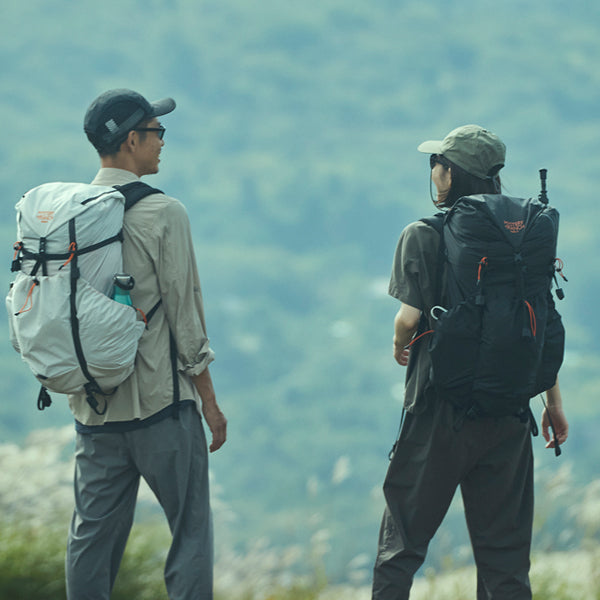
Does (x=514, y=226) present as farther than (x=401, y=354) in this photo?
No

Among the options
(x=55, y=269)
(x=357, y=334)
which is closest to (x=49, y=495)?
(x=55, y=269)

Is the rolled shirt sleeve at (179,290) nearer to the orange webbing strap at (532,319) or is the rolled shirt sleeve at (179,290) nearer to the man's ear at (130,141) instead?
the man's ear at (130,141)

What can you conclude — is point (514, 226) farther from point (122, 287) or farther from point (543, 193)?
point (122, 287)

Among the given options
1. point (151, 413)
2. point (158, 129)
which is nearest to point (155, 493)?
point (151, 413)

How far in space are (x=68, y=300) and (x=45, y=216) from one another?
0.78 ft

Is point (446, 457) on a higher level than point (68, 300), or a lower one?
lower

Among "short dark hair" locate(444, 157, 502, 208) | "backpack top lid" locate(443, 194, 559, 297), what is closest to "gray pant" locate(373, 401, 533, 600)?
"backpack top lid" locate(443, 194, 559, 297)

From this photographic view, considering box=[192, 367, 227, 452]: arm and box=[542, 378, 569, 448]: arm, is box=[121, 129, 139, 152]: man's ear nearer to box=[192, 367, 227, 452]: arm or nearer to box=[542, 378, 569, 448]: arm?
box=[192, 367, 227, 452]: arm

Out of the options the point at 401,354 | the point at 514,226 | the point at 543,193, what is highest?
the point at 543,193

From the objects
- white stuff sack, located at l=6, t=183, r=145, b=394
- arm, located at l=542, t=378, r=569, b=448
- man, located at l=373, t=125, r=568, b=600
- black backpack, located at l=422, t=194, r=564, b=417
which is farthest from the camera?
arm, located at l=542, t=378, r=569, b=448

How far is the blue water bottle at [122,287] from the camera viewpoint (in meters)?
2.02

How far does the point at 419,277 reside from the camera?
2195 millimetres

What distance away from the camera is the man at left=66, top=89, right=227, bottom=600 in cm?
211

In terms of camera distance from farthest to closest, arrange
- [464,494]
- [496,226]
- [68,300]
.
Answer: [464,494] < [496,226] < [68,300]
